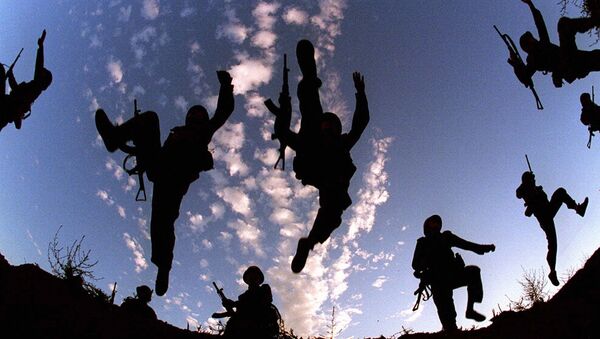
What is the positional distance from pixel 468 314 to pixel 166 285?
3930mm

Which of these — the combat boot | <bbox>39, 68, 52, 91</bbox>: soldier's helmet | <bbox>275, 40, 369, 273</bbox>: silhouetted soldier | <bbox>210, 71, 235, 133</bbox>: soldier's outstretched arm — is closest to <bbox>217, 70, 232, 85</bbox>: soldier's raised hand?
<bbox>210, 71, 235, 133</bbox>: soldier's outstretched arm

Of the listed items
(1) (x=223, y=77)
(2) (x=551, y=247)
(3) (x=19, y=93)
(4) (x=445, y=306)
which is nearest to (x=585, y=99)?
(2) (x=551, y=247)

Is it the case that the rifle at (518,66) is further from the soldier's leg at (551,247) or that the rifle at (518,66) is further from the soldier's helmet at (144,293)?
the soldier's helmet at (144,293)

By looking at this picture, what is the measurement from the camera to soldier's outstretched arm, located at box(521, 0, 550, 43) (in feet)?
21.9

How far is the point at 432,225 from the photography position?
573cm

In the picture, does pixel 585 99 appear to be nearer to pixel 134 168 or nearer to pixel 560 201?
pixel 560 201

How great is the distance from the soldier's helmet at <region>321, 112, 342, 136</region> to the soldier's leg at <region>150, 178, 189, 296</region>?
1.76 m

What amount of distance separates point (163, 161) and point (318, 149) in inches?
69.4

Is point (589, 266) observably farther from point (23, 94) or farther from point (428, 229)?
point (23, 94)

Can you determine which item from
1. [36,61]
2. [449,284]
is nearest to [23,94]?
[36,61]

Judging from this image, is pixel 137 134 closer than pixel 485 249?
Yes

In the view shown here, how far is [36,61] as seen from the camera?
283 inches

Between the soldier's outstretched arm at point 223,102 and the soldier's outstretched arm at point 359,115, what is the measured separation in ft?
5.02

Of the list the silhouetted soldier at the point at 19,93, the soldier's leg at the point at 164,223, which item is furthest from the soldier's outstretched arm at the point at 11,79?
the soldier's leg at the point at 164,223
